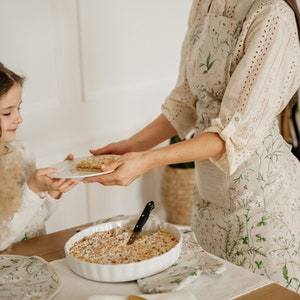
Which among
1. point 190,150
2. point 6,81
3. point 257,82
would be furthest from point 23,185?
point 257,82

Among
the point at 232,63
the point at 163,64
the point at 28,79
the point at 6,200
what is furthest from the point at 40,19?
the point at 6,200

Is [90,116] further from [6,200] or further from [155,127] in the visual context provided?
[6,200]

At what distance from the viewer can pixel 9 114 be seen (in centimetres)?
→ 165

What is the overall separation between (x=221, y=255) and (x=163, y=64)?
166 cm

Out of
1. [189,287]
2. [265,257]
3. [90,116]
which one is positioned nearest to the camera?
[189,287]

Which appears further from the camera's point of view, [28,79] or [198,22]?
[28,79]

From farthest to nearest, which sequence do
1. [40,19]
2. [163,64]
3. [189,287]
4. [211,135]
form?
[163,64] < [40,19] < [211,135] < [189,287]

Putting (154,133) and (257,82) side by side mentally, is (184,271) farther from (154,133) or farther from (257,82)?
(154,133)

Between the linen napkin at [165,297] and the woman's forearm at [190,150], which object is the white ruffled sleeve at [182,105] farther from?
the linen napkin at [165,297]

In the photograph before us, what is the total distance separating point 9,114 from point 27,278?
0.55m

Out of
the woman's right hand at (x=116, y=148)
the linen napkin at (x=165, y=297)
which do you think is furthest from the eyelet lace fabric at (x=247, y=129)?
the linen napkin at (x=165, y=297)

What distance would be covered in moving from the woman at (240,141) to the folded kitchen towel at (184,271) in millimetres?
261

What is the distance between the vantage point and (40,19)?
2531 mm

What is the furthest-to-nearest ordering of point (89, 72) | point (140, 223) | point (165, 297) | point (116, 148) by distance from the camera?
point (89, 72) → point (116, 148) → point (140, 223) → point (165, 297)
